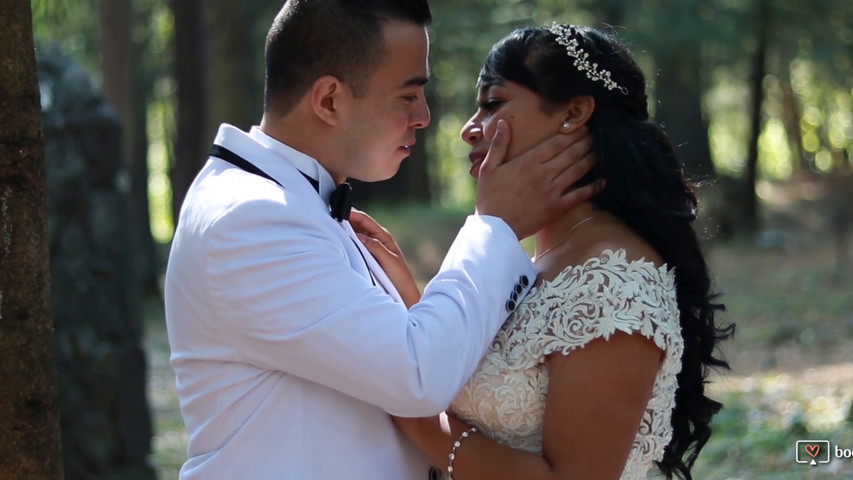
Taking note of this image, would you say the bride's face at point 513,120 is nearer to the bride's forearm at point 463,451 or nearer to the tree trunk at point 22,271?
the bride's forearm at point 463,451

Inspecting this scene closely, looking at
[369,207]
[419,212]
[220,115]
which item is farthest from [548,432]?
[369,207]

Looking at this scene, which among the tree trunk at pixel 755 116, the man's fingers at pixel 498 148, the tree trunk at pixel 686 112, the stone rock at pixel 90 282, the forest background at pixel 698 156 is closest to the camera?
the man's fingers at pixel 498 148

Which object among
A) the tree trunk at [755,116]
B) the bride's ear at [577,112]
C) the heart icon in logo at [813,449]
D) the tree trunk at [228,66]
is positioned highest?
the bride's ear at [577,112]

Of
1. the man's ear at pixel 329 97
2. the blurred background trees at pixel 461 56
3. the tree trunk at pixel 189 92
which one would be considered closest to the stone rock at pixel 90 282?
the blurred background trees at pixel 461 56

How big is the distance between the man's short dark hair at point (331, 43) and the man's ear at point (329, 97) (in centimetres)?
2

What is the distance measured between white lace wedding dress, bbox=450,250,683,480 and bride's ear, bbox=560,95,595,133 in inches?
14.9

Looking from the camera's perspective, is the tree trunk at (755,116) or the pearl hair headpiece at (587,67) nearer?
the pearl hair headpiece at (587,67)

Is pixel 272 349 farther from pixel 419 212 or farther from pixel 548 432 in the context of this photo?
pixel 419 212

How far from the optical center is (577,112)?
308 cm

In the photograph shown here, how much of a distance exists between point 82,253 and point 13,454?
16.1 feet

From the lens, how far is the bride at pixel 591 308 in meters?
2.77

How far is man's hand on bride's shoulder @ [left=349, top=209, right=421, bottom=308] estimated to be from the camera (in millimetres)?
3178

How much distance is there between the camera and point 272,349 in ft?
Result: 8.12

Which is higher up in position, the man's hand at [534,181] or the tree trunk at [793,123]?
the man's hand at [534,181]
